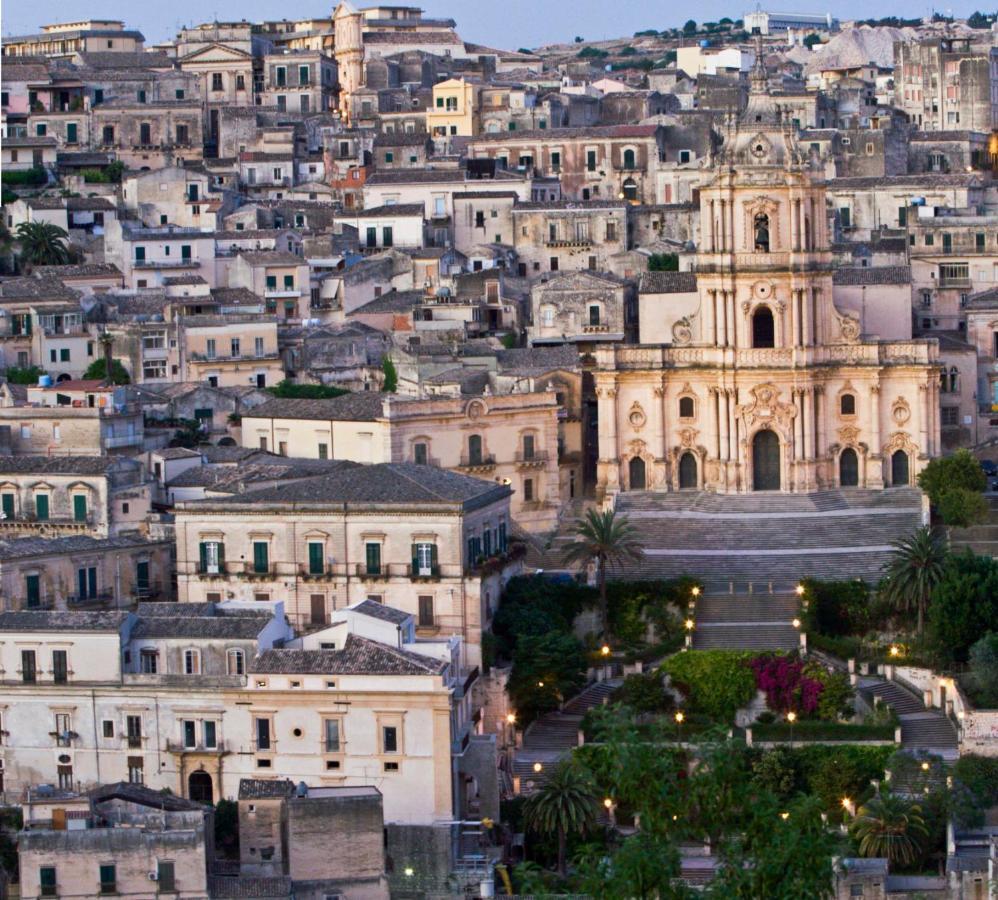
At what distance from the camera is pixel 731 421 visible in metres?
89.0

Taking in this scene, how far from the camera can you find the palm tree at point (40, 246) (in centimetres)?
10494

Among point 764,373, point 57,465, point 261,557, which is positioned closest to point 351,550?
point 261,557

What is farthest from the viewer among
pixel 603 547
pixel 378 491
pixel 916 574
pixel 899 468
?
pixel 899 468

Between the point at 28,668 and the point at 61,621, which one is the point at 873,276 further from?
the point at 28,668

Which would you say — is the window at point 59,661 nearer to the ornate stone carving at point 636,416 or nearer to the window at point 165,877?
the window at point 165,877

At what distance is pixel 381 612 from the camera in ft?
238

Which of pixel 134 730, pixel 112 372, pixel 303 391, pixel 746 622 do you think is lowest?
pixel 134 730

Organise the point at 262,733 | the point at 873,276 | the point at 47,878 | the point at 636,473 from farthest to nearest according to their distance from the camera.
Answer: the point at 873,276 < the point at 636,473 < the point at 262,733 < the point at 47,878

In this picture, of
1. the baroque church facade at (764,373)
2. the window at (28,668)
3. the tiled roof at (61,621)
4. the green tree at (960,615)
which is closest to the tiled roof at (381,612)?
the tiled roof at (61,621)

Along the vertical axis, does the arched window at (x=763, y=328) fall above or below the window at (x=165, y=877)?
above

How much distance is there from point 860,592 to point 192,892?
2129 cm

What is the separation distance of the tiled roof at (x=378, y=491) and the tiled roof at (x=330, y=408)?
667 centimetres

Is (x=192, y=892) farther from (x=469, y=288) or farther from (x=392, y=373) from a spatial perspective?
(x=469, y=288)

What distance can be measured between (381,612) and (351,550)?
407 centimetres
